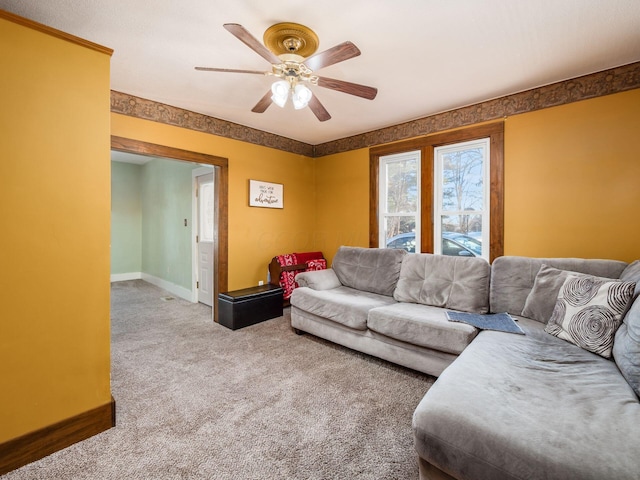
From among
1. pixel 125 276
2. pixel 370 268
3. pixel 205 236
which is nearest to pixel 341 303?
pixel 370 268

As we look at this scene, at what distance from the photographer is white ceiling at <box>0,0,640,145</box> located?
1911 millimetres

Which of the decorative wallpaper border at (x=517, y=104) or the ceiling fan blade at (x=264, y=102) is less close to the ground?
the decorative wallpaper border at (x=517, y=104)

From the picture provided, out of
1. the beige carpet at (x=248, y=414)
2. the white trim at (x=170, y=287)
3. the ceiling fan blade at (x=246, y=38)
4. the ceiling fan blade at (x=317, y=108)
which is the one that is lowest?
the beige carpet at (x=248, y=414)

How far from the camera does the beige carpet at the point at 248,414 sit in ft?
5.15

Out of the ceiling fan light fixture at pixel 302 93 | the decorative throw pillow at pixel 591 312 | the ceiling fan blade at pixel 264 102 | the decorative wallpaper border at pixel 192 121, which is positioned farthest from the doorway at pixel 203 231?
the decorative throw pillow at pixel 591 312

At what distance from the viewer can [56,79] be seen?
173 cm

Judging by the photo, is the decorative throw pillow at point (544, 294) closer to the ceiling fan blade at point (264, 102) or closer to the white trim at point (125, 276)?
the ceiling fan blade at point (264, 102)

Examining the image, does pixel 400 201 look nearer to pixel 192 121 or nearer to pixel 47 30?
pixel 192 121

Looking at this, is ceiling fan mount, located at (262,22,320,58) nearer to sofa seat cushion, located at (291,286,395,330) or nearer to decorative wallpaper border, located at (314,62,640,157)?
decorative wallpaper border, located at (314,62,640,157)

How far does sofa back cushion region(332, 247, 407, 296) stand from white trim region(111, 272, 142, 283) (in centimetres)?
546

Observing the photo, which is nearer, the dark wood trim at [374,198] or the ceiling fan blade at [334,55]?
the ceiling fan blade at [334,55]

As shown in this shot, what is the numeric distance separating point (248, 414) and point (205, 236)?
348 cm

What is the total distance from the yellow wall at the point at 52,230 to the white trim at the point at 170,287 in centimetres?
333

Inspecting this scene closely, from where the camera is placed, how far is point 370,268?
11.9ft
